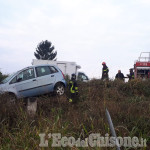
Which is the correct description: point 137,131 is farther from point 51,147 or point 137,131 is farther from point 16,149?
point 16,149

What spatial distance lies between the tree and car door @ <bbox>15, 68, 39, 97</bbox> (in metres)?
48.0

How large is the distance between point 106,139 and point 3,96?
415 centimetres

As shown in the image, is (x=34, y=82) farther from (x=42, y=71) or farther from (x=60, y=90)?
(x=60, y=90)

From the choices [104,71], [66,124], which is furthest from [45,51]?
[66,124]

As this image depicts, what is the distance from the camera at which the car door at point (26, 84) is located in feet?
29.6

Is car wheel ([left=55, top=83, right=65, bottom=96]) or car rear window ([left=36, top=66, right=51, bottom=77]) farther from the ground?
car rear window ([left=36, top=66, right=51, bottom=77])

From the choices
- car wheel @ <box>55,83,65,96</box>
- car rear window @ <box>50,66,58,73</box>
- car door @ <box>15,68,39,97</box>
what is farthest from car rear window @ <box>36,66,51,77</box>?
car wheel @ <box>55,83,65,96</box>

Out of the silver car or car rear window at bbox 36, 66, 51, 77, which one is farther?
car rear window at bbox 36, 66, 51, 77

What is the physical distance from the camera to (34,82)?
9273 millimetres

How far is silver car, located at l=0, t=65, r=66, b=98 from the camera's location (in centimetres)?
898

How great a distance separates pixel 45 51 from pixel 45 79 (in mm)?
48711

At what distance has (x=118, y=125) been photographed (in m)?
4.92

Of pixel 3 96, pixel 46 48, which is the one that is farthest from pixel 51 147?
pixel 46 48

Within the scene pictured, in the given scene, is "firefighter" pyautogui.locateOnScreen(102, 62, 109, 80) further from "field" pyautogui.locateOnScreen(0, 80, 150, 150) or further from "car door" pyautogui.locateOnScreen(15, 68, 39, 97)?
"field" pyautogui.locateOnScreen(0, 80, 150, 150)
